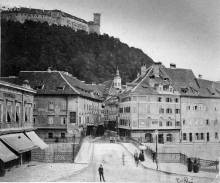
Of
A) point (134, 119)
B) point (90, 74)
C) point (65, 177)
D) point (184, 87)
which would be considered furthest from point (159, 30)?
point (90, 74)

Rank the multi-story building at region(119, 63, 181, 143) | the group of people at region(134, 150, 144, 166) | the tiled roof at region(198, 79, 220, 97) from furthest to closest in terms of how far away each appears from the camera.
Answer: the tiled roof at region(198, 79, 220, 97), the multi-story building at region(119, 63, 181, 143), the group of people at region(134, 150, 144, 166)

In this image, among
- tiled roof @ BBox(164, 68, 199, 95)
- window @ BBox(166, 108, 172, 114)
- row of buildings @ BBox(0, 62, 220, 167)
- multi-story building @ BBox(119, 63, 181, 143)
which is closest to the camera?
row of buildings @ BBox(0, 62, 220, 167)

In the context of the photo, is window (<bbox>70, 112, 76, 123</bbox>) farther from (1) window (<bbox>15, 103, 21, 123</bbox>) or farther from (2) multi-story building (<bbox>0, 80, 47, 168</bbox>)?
(1) window (<bbox>15, 103, 21, 123</bbox>)

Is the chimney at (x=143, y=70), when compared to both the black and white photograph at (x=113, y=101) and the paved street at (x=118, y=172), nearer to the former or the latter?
the black and white photograph at (x=113, y=101)

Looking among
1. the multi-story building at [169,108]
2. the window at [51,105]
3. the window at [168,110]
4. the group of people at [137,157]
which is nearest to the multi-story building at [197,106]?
the multi-story building at [169,108]

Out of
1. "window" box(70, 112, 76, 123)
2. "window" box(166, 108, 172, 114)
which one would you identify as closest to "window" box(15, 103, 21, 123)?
"window" box(70, 112, 76, 123)

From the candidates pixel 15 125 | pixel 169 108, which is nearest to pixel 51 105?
pixel 15 125

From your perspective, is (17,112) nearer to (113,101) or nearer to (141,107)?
(141,107)
